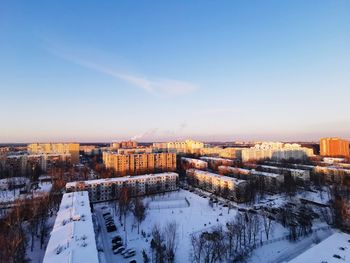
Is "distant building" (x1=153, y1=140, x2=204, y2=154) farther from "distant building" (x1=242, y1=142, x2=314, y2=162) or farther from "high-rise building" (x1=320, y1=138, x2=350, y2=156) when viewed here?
"high-rise building" (x1=320, y1=138, x2=350, y2=156)

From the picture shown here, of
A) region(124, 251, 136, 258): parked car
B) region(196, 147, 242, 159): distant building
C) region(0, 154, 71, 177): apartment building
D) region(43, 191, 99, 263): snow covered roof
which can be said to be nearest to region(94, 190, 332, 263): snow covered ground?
region(124, 251, 136, 258): parked car

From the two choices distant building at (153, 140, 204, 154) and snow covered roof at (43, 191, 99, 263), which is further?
distant building at (153, 140, 204, 154)

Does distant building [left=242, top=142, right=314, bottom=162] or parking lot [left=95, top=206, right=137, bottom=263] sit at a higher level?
distant building [left=242, top=142, right=314, bottom=162]

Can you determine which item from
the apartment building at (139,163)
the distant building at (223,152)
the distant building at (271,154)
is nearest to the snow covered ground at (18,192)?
the apartment building at (139,163)

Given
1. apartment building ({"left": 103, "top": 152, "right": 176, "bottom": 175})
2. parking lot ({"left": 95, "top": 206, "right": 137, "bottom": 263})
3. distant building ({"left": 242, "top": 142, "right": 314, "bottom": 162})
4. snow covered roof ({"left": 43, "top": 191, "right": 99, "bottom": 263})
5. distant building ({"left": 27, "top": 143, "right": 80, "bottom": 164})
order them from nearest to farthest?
snow covered roof ({"left": 43, "top": 191, "right": 99, "bottom": 263}), parking lot ({"left": 95, "top": 206, "right": 137, "bottom": 263}), apartment building ({"left": 103, "top": 152, "right": 176, "bottom": 175}), distant building ({"left": 242, "top": 142, "right": 314, "bottom": 162}), distant building ({"left": 27, "top": 143, "right": 80, "bottom": 164})

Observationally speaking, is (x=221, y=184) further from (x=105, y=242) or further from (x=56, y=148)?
(x=56, y=148)

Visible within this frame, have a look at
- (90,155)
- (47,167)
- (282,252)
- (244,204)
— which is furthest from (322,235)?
(90,155)

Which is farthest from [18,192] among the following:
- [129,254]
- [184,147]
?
[184,147]
